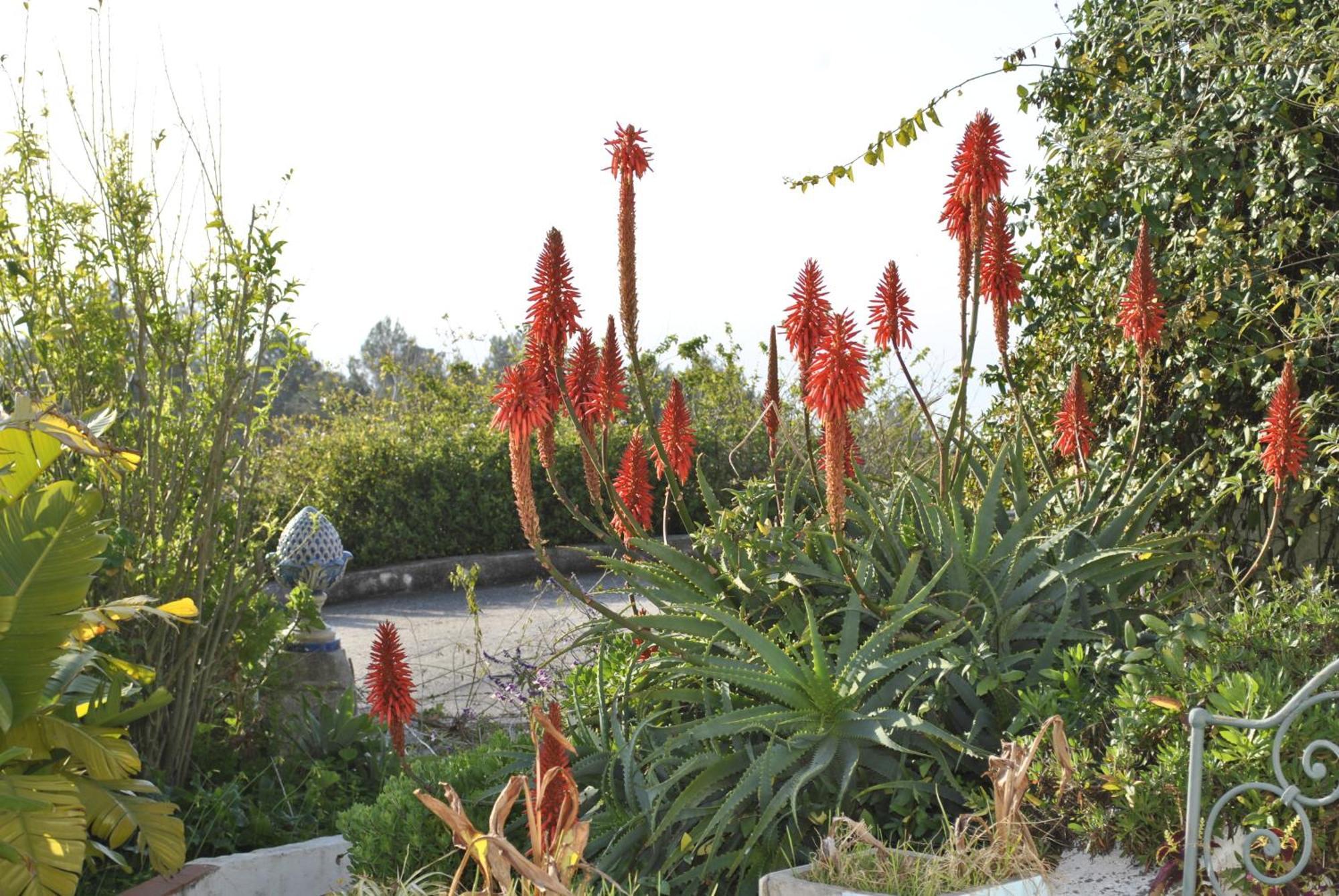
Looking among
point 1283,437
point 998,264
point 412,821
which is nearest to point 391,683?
point 412,821

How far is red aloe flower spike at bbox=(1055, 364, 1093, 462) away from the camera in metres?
4.68

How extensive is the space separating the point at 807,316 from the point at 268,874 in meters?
2.54

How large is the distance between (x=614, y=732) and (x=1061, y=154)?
412 cm

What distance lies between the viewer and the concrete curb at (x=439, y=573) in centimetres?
1170

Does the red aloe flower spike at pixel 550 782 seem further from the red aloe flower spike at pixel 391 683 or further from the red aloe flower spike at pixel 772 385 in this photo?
the red aloe flower spike at pixel 772 385

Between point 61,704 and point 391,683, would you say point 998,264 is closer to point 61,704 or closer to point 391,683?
point 391,683

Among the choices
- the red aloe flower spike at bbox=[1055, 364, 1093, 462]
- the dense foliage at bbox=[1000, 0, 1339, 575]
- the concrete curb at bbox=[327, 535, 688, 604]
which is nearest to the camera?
the red aloe flower spike at bbox=[1055, 364, 1093, 462]

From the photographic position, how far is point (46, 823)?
11.6 feet

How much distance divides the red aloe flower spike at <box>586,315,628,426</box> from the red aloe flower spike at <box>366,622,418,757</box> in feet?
3.54

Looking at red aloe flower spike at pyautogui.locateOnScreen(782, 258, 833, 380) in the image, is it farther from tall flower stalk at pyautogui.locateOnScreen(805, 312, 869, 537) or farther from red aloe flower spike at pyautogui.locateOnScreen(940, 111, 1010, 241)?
red aloe flower spike at pyautogui.locateOnScreen(940, 111, 1010, 241)

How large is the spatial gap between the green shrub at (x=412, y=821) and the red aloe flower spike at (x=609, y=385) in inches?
45.5

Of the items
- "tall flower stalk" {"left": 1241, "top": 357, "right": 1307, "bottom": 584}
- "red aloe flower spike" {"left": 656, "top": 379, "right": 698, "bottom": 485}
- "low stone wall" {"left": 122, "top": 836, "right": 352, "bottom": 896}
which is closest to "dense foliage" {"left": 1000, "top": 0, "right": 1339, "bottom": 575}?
"tall flower stalk" {"left": 1241, "top": 357, "right": 1307, "bottom": 584}

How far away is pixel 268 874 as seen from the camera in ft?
13.5

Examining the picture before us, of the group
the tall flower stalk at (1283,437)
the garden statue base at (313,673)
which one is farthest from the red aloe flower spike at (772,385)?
the garden statue base at (313,673)
